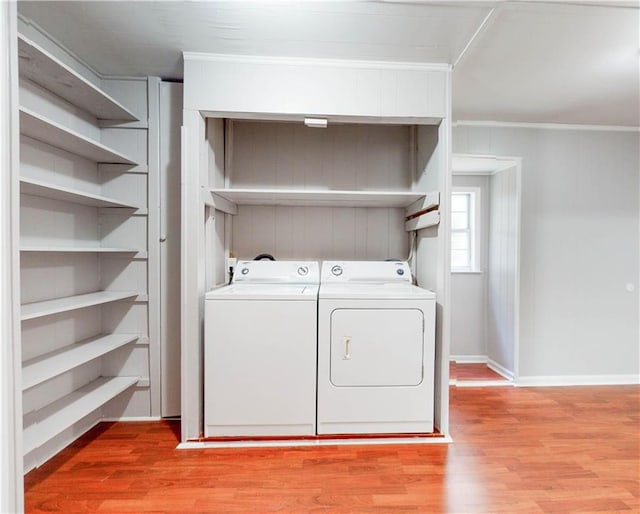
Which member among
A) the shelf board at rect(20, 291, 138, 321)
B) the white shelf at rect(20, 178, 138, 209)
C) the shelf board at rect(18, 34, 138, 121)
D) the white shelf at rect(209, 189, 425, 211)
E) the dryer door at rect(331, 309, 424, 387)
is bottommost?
the dryer door at rect(331, 309, 424, 387)

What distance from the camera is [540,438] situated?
200cm

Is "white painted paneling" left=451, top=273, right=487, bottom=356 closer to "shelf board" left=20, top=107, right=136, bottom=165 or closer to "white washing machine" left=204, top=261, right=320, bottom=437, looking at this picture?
"white washing machine" left=204, top=261, right=320, bottom=437

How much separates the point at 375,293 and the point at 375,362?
16.3 inches

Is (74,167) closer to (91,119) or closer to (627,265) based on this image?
(91,119)

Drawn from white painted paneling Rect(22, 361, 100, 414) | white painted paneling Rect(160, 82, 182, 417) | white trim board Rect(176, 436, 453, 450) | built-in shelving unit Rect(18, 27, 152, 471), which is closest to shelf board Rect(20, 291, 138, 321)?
built-in shelving unit Rect(18, 27, 152, 471)

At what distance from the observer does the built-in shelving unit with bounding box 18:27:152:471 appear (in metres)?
1.57

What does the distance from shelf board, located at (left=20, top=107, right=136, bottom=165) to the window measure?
324 cm

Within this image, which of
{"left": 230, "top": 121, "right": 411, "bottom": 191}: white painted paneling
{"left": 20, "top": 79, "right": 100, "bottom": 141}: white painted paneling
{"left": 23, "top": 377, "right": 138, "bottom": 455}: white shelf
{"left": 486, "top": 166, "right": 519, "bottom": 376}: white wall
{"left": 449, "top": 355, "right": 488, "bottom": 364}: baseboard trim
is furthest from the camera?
{"left": 449, "top": 355, "right": 488, "bottom": 364}: baseboard trim

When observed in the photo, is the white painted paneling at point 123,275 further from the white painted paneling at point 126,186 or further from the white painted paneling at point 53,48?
the white painted paneling at point 53,48

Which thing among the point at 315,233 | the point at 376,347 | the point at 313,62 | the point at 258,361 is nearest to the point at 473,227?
the point at 315,233

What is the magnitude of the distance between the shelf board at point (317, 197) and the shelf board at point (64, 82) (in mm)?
792

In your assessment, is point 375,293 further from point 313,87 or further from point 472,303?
point 472,303

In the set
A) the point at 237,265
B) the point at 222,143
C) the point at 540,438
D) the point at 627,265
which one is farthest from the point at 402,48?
the point at 627,265

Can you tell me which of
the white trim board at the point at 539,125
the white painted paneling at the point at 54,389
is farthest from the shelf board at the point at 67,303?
the white trim board at the point at 539,125
